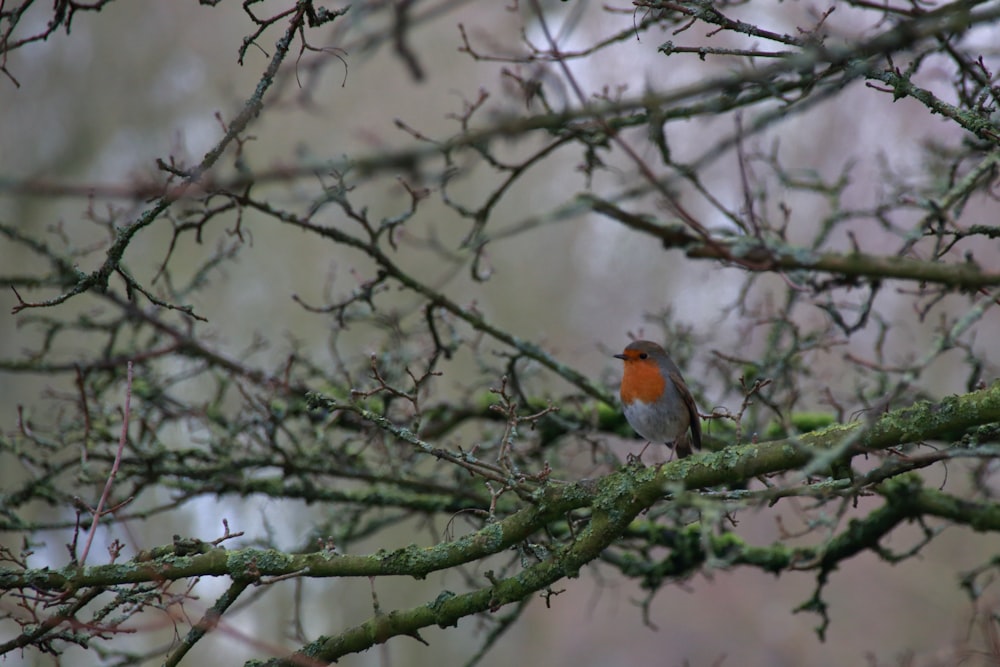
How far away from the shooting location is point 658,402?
14.6 feet

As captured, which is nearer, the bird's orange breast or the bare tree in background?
the bare tree in background

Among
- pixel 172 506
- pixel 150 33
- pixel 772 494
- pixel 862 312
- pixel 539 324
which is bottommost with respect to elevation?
pixel 772 494

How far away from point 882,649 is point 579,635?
3.52m

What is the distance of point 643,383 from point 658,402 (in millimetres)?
114

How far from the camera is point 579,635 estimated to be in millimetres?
11812

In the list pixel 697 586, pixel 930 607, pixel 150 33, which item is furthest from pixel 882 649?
pixel 150 33

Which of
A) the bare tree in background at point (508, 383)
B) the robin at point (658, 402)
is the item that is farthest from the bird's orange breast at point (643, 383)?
the bare tree in background at point (508, 383)

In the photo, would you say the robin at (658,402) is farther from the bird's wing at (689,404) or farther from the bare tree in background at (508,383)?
the bare tree in background at (508,383)

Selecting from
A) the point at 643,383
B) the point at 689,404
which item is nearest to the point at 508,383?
the point at 643,383

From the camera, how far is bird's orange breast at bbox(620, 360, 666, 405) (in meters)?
4.47

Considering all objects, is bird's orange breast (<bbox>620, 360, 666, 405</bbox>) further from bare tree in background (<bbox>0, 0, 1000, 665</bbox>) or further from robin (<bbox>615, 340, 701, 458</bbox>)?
bare tree in background (<bbox>0, 0, 1000, 665</bbox>)

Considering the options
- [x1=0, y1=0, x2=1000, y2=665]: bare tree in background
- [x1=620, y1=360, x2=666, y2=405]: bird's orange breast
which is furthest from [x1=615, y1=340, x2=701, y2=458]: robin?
[x1=0, y1=0, x2=1000, y2=665]: bare tree in background

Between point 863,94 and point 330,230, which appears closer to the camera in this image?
point 330,230

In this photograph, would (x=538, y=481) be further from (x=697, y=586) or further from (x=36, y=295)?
(x=697, y=586)
